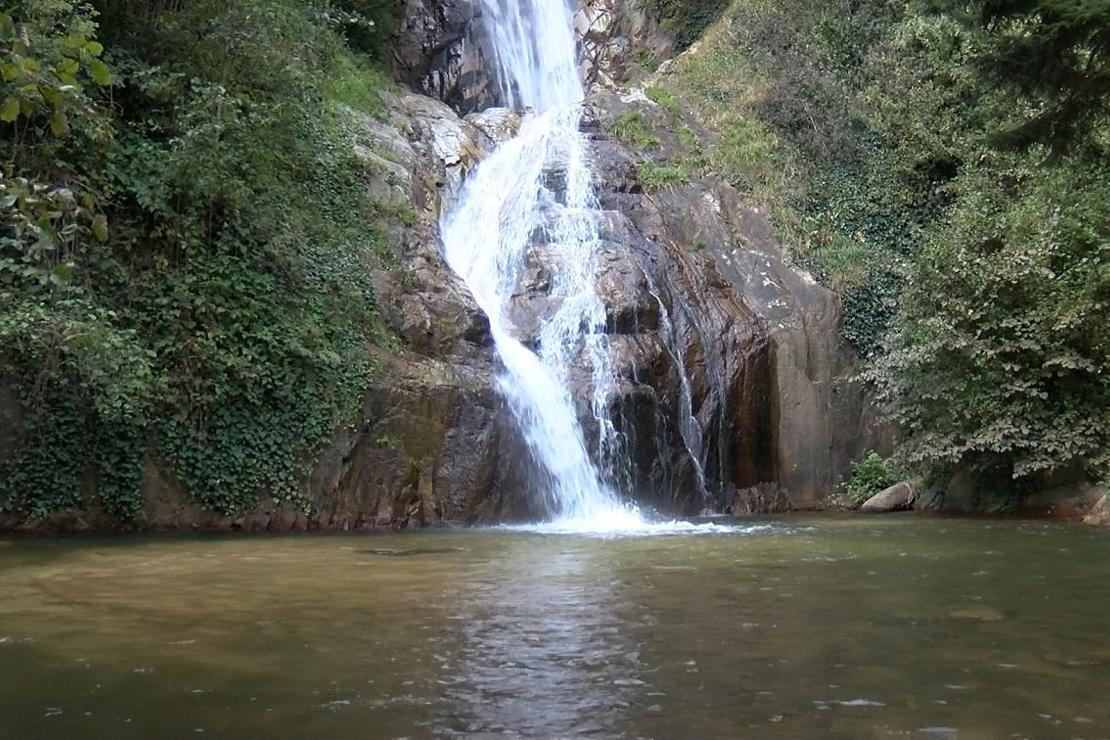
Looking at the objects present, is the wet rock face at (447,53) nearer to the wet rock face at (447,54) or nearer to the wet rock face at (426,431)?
the wet rock face at (447,54)

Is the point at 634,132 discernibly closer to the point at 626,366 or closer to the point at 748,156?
the point at 748,156

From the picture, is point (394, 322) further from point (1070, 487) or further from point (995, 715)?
point (995, 715)

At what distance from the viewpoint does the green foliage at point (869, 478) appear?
17844mm

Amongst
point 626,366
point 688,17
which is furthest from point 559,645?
point 688,17

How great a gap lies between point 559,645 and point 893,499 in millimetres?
13047

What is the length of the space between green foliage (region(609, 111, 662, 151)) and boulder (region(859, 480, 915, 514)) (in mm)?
9412

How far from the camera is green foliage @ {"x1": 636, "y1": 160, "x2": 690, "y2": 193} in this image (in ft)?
68.9

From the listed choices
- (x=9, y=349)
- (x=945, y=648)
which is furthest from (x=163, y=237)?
(x=945, y=648)

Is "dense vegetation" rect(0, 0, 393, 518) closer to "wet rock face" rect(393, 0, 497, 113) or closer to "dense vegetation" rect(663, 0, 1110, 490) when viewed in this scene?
"dense vegetation" rect(663, 0, 1110, 490)

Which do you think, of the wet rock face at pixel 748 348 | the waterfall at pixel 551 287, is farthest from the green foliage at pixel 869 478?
the waterfall at pixel 551 287

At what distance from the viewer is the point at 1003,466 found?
51.1ft

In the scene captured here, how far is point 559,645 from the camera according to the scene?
5.35 m

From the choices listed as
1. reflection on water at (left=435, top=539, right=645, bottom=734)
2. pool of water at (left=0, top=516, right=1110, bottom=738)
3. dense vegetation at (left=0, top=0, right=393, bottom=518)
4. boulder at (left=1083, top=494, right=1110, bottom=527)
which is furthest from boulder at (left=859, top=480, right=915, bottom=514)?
reflection on water at (left=435, top=539, right=645, bottom=734)

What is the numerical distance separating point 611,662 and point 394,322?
10.8 metres
